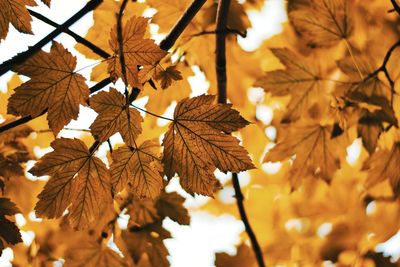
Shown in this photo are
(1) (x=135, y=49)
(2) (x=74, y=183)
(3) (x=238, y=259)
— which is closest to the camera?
(1) (x=135, y=49)

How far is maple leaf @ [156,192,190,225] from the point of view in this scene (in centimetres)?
151

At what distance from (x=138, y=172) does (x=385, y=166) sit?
1010 mm

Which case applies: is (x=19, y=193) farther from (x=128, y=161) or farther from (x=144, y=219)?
(x=128, y=161)

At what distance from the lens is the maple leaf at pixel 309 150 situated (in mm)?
1601

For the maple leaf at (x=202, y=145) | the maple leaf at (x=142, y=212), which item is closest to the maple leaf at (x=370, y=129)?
the maple leaf at (x=202, y=145)

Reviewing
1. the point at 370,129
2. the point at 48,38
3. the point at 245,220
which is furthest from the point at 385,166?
the point at 48,38

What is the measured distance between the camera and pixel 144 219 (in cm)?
153

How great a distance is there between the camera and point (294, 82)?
1647 mm

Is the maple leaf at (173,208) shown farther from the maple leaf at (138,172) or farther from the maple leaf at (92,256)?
the maple leaf at (138,172)

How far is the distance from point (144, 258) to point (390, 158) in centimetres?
116

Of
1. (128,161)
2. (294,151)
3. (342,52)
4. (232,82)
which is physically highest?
(342,52)

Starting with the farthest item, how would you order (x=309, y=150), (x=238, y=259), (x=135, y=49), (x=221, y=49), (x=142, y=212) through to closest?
(x=238, y=259) → (x=309, y=150) → (x=142, y=212) → (x=221, y=49) → (x=135, y=49)

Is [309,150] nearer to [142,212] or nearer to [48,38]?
[142,212]

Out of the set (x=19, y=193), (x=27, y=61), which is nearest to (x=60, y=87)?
(x=27, y=61)
